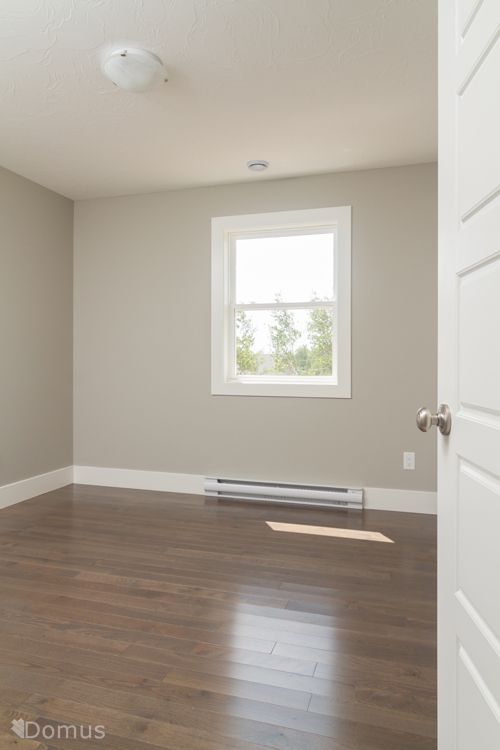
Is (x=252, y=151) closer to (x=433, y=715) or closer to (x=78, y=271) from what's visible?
(x=78, y=271)

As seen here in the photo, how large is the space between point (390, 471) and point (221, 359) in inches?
64.6

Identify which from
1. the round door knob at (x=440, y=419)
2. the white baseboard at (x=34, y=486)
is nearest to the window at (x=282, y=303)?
the white baseboard at (x=34, y=486)

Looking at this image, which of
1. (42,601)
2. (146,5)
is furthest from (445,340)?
(42,601)

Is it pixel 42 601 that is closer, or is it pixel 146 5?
pixel 146 5


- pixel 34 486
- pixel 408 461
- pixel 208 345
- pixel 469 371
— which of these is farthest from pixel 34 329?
pixel 469 371

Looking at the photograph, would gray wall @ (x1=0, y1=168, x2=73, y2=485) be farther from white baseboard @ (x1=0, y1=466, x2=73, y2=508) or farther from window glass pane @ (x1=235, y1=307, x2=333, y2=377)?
window glass pane @ (x1=235, y1=307, x2=333, y2=377)

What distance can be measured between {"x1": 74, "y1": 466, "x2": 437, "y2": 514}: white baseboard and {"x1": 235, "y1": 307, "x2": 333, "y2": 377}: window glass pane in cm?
103

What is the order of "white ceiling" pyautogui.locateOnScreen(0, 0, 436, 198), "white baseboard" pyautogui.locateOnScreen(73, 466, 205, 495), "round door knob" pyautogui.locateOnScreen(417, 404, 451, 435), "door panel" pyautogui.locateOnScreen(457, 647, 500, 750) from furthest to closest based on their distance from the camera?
1. "white baseboard" pyautogui.locateOnScreen(73, 466, 205, 495)
2. "white ceiling" pyautogui.locateOnScreen(0, 0, 436, 198)
3. "round door knob" pyautogui.locateOnScreen(417, 404, 451, 435)
4. "door panel" pyautogui.locateOnScreen(457, 647, 500, 750)

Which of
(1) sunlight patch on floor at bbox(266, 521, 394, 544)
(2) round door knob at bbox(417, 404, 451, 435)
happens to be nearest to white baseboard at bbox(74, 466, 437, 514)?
(1) sunlight patch on floor at bbox(266, 521, 394, 544)

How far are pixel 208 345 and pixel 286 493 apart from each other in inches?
54.9

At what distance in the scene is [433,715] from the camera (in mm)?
1567

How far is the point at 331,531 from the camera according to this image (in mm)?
3355

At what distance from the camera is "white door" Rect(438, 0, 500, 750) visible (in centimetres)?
86

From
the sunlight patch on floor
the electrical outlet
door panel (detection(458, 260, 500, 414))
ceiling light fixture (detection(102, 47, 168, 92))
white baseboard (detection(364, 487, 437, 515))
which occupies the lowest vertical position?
the sunlight patch on floor
